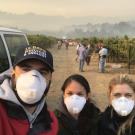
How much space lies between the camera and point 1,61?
7.53 m

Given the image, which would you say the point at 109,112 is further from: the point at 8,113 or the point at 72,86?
the point at 8,113

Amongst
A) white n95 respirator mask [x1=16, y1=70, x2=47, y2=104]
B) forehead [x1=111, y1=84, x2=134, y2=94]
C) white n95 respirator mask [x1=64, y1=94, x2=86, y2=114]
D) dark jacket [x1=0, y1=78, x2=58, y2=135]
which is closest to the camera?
dark jacket [x1=0, y1=78, x2=58, y2=135]

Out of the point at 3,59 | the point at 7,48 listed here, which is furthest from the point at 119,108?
the point at 7,48

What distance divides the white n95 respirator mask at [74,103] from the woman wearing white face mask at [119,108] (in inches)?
7.7

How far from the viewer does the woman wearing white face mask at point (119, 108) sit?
3.65 metres

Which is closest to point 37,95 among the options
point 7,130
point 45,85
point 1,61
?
point 45,85

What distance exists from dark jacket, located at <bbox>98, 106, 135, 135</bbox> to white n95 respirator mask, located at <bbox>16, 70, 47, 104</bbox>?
1.30m

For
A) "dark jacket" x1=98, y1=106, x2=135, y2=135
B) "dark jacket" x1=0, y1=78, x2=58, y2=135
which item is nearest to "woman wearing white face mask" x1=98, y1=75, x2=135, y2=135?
"dark jacket" x1=98, y1=106, x2=135, y2=135

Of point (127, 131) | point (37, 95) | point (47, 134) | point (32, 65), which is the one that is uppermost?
point (32, 65)

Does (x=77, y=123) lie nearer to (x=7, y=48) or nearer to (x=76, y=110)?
(x=76, y=110)

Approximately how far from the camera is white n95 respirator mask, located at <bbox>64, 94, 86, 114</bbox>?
142 inches

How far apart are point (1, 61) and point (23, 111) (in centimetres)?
525

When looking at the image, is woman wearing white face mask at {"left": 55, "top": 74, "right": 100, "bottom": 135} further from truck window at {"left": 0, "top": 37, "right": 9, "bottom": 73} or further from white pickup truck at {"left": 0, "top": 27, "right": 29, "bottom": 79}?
truck window at {"left": 0, "top": 37, "right": 9, "bottom": 73}

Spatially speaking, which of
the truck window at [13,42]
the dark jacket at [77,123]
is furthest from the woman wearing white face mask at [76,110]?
the truck window at [13,42]
